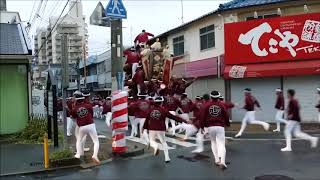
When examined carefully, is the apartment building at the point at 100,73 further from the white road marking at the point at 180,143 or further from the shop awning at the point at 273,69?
the white road marking at the point at 180,143

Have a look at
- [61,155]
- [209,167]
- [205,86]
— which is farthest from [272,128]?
[61,155]

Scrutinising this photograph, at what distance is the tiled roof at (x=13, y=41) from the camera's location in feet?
56.0

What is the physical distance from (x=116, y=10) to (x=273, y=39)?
12.2 m

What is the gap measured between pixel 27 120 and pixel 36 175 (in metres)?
7.02

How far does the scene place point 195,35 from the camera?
29891mm

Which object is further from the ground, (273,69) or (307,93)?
(273,69)

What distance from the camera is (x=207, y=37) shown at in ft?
93.0

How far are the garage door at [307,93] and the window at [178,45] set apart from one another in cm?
970

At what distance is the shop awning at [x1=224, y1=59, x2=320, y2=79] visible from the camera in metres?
23.1

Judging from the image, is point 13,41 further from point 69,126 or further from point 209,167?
point 209,167

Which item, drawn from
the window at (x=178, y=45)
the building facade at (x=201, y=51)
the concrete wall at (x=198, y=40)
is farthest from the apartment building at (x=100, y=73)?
the concrete wall at (x=198, y=40)

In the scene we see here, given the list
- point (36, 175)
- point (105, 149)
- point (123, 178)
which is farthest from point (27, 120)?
point (123, 178)

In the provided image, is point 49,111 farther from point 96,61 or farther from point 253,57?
point 96,61

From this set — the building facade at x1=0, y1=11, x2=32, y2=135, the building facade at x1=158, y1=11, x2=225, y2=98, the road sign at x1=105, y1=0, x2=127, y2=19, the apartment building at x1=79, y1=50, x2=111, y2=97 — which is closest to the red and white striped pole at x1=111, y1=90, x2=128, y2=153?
the road sign at x1=105, y1=0, x2=127, y2=19
